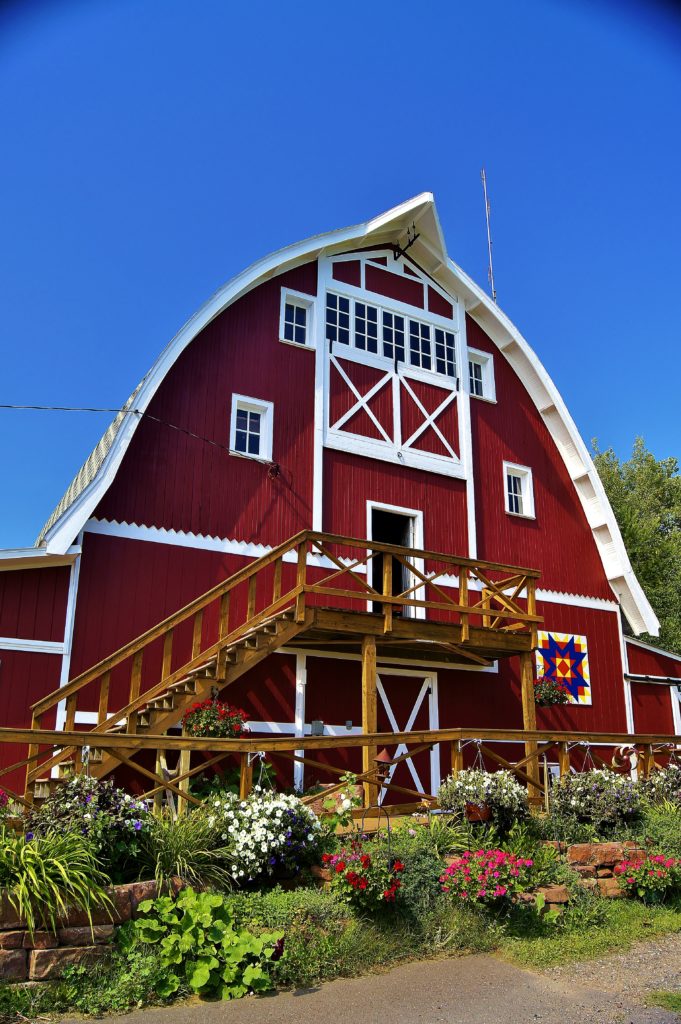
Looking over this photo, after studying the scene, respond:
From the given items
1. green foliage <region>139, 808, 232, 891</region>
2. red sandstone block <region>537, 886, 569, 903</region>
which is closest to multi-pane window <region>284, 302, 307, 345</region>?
green foliage <region>139, 808, 232, 891</region>

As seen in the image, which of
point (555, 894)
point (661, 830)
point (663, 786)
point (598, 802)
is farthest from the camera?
point (663, 786)

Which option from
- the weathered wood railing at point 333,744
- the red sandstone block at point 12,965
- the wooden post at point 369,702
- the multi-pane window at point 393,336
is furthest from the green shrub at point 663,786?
the multi-pane window at point 393,336

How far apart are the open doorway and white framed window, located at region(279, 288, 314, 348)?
127 inches

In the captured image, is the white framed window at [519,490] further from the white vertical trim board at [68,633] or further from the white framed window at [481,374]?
the white vertical trim board at [68,633]

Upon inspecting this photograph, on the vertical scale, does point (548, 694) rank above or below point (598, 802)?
above

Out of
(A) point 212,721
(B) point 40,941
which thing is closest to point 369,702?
(A) point 212,721

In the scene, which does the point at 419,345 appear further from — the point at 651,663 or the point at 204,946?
the point at 204,946

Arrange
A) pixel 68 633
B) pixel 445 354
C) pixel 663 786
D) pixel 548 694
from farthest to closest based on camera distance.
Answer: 1. pixel 445 354
2. pixel 548 694
3. pixel 68 633
4. pixel 663 786

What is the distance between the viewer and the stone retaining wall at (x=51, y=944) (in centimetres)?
604

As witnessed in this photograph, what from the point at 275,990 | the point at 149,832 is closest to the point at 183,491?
the point at 149,832

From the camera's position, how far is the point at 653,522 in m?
30.7

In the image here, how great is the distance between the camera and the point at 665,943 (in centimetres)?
809

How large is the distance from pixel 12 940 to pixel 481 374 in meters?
14.1

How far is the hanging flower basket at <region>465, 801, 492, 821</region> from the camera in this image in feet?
29.6
